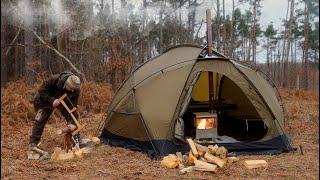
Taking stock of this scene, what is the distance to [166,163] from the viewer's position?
244 inches

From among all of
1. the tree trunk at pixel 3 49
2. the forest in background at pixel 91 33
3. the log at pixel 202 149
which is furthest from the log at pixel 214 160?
the tree trunk at pixel 3 49

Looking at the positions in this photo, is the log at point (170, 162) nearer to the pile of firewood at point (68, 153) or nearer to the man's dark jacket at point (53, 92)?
the pile of firewood at point (68, 153)

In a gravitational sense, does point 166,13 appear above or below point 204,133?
above

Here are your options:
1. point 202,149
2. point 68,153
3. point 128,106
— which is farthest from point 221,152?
point 68,153

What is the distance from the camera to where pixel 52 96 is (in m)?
7.17

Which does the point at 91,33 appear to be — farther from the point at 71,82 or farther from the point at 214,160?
the point at 214,160

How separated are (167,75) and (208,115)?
3.27ft

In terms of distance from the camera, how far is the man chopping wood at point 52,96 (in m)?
6.99

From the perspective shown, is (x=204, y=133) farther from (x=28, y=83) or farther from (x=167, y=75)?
(x=28, y=83)

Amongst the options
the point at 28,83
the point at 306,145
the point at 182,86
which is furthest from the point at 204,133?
the point at 28,83

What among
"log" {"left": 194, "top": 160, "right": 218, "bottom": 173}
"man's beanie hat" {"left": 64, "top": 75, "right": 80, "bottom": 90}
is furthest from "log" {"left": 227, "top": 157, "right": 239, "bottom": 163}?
"man's beanie hat" {"left": 64, "top": 75, "right": 80, "bottom": 90}

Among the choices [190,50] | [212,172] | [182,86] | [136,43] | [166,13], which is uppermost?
[166,13]

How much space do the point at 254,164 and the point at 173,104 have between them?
66.1 inches

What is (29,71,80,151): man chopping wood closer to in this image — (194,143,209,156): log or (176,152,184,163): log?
(176,152,184,163): log
